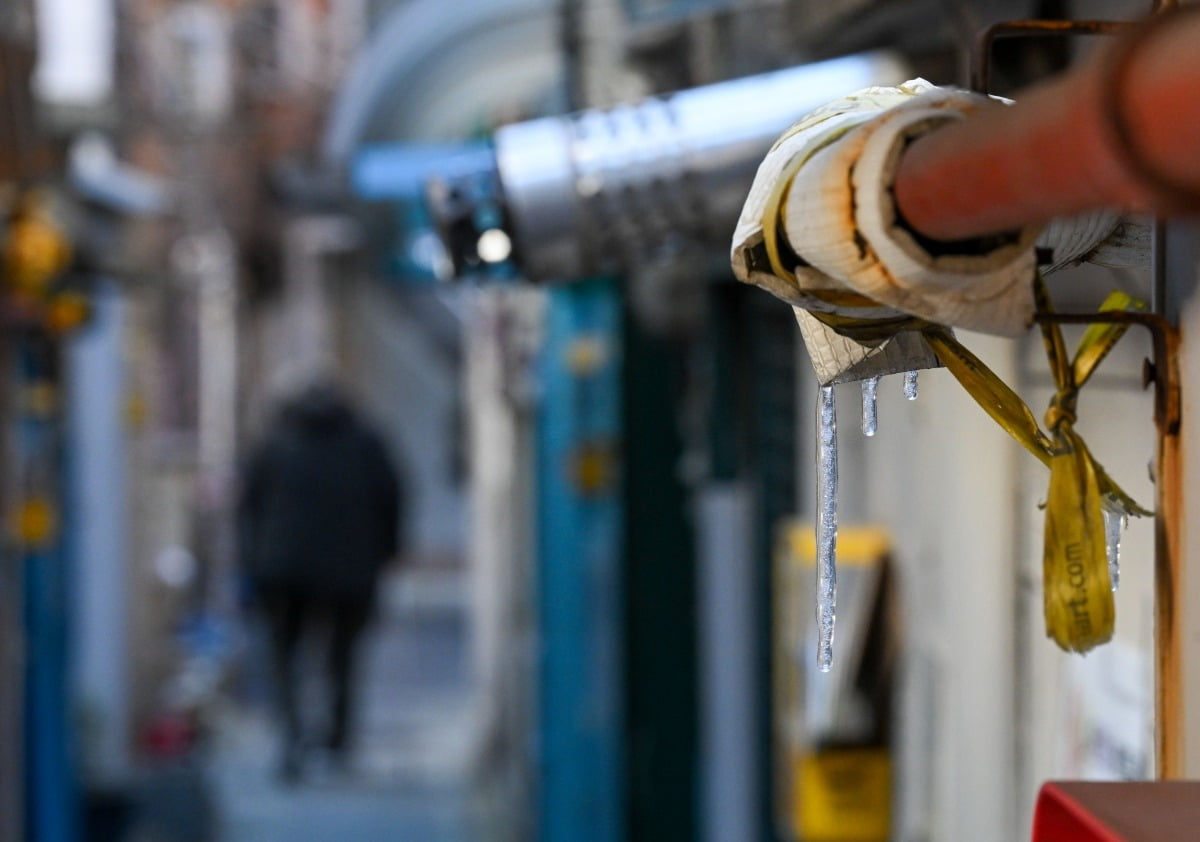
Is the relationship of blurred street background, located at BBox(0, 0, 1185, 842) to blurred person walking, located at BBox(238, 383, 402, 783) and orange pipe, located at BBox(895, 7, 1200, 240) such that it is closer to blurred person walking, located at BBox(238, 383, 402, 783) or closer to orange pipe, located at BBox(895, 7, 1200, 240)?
blurred person walking, located at BBox(238, 383, 402, 783)

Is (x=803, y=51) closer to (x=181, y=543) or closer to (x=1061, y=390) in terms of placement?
(x=1061, y=390)

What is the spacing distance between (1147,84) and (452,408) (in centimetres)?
1440

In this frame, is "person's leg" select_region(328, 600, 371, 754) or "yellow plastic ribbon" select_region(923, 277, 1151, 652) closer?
"yellow plastic ribbon" select_region(923, 277, 1151, 652)

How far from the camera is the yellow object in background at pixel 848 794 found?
2.74 meters

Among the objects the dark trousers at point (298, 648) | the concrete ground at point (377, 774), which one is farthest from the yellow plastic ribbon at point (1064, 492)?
the dark trousers at point (298, 648)

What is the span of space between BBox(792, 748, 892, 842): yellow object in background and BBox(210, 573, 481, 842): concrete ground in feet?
11.9

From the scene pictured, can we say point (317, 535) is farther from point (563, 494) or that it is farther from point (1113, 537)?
point (1113, 537)

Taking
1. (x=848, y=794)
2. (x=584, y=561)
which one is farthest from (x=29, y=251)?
(x=848, y=794)

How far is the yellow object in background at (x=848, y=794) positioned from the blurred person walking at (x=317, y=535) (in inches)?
186

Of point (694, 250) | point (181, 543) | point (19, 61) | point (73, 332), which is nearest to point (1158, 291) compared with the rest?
point (694, 250)

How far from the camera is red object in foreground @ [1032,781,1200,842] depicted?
88cm

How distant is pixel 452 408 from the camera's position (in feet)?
48.9

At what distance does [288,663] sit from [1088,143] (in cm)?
694

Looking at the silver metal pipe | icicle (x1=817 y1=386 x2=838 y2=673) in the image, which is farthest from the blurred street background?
icicle (x1=817 y1=386 x2=838 y2=673)
